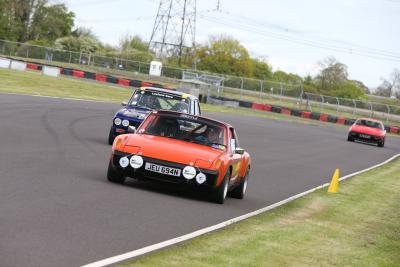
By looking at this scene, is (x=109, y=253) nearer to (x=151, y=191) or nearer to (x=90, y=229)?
(x=90, y=229)

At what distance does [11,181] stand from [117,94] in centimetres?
4458

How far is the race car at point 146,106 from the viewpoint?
762 inches

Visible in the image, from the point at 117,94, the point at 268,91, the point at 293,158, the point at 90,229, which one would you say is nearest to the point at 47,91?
the point at 117,94

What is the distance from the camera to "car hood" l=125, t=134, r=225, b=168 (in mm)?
12328

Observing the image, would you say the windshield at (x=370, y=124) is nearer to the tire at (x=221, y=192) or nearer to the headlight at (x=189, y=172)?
the tire at (x=221, y=192)

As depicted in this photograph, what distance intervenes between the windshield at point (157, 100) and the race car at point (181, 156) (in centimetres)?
605

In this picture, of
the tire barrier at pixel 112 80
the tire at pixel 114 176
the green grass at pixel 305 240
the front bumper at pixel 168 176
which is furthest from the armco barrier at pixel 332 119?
the front bumper at pixel 168 176

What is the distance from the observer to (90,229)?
859 cm

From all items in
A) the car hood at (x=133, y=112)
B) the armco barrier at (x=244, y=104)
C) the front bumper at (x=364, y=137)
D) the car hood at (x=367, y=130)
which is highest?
the car hood at (x=133, y=112)

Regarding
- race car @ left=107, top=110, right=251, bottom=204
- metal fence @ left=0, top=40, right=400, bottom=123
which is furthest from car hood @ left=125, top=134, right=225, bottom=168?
metal fence @ left=0, top=40, right=400, bottom=123

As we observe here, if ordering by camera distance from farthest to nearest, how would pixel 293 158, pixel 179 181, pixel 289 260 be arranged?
1. pixel 293 158
2. pixel 179 181
3. pixel 289 260


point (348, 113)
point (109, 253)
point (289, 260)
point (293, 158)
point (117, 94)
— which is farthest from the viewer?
point (348, 113)

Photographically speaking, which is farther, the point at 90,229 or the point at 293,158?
the point at 293,158

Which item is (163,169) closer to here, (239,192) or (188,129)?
(188,129)
